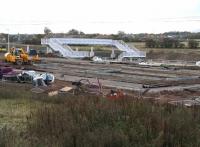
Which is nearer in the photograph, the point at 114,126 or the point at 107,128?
the point at 107,128

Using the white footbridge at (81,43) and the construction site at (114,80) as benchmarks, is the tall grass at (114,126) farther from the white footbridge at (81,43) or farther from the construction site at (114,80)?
the white footbridge at (81,43)

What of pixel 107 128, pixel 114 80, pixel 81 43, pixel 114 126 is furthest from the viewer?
pixel 81 43

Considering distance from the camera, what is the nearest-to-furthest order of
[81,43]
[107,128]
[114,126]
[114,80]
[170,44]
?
[107,128]
[114,126]
[114,80]
[81,43]
[170,44]

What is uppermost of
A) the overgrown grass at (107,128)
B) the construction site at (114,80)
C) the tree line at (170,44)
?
the overgrown grass at (107,128)

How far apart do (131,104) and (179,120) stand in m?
2.03

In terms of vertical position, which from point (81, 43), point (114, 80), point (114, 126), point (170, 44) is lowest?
point (114, 80)

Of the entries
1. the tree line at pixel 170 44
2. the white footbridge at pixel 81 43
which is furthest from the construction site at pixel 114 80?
the tree line at pixel 170 44

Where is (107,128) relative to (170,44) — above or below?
above

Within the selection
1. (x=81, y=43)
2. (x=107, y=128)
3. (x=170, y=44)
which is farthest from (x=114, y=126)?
(x=170, y=44)

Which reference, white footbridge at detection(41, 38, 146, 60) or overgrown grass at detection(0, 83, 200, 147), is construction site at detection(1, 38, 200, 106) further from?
overgrown grass at detection(0, 83, 200, 147)

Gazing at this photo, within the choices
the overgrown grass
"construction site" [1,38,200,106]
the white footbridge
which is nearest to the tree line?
the white footbridge

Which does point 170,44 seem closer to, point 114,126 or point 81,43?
point 81,43

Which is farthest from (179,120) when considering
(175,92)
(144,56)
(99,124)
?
(144,56)

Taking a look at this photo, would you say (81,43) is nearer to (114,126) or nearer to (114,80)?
(114,80)
